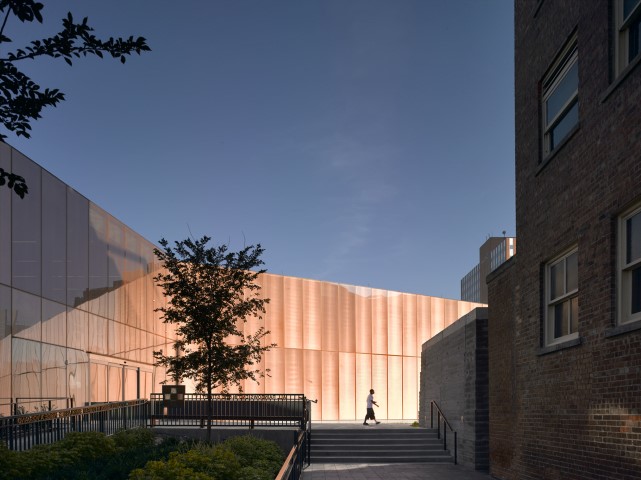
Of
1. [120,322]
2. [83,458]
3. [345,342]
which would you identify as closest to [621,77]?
[83,458]

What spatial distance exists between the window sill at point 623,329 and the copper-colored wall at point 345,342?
2882cm

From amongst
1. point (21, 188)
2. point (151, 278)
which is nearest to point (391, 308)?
point (151, 278)

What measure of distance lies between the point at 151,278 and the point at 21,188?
27.5 m

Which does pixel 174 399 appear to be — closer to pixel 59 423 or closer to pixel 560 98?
pixel 59 423

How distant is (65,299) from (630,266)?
17.7 m

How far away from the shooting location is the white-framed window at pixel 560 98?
11359 mm

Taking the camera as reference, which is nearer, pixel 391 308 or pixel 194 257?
pixel 194 257

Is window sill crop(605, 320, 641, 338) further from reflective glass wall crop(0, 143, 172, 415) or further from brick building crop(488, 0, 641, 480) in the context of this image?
reflective glass wall crop(0, 143, 172, 415)

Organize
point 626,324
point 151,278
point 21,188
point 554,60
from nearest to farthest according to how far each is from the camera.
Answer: point 21,188 → point 626,324 → point 554,60 → point 151,278

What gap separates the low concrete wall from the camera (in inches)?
716

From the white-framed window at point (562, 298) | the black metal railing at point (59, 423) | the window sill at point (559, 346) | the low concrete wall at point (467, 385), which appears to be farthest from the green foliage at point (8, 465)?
the low concrete wall at point (467, 385)

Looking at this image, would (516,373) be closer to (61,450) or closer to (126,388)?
(61,450)

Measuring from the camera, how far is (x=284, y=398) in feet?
84.9

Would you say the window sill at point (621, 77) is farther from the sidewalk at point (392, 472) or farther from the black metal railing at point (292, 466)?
the sidewalk at point (392, 472)
